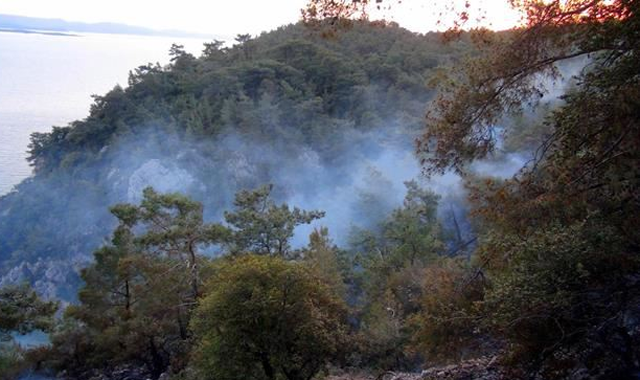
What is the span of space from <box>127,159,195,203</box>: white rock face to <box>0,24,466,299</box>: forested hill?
0.21 feet

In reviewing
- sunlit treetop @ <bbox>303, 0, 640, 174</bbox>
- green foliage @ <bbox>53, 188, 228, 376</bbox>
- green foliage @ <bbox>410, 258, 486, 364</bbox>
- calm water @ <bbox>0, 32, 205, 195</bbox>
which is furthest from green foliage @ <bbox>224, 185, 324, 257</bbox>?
calm water @ <bbox>0, 32, 205, 195</bbox>

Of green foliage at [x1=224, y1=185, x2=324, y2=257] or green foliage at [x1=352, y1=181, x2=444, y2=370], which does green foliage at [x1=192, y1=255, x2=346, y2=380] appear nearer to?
green foliage at [x1=352, y1=181, x2=444, y2=370]

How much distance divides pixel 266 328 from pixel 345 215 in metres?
24.9

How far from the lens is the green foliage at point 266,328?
9664mm

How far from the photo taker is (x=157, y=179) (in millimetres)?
36281

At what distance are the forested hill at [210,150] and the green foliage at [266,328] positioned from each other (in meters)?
23.0

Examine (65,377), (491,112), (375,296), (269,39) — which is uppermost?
(269,39)

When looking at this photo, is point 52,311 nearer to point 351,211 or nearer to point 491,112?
point 491,112

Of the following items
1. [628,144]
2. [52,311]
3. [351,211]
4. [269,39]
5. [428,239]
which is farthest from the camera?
[269,39]

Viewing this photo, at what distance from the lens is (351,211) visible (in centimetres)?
3394

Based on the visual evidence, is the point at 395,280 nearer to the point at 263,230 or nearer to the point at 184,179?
the point at 263,230

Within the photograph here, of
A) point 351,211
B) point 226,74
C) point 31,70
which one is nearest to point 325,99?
point 226,74

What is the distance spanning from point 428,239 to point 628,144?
55.2 feet

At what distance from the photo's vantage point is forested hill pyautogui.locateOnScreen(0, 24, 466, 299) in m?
35.8
